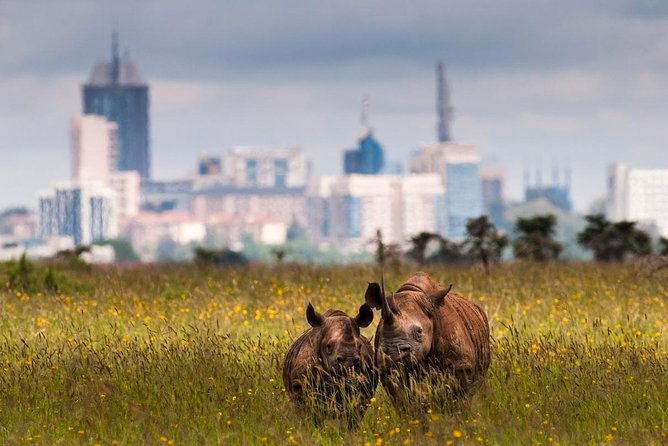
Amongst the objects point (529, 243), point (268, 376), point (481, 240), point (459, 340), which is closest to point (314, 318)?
point (459, 340)

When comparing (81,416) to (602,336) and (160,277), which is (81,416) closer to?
(602,336)

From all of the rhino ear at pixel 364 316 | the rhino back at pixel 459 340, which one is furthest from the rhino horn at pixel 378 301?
the rhino back at pixel 459 340

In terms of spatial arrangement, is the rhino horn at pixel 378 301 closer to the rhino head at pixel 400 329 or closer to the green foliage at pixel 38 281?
the rhino head at pixel 400 329

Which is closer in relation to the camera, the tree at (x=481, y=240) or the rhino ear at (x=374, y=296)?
the rhino ear at (x=374, y=296)

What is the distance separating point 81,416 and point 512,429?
3.35 meters

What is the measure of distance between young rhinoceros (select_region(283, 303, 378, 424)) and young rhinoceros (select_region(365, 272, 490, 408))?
0.13m

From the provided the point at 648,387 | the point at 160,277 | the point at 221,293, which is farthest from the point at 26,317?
the point at 648,387

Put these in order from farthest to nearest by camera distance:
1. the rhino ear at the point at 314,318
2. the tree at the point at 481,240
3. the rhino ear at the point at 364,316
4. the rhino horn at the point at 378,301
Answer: the tree at the point at 481,240, the rhino ear at the point at 314,318, the rhino ear at the point at 364,316, the rhino horn at the point at 378,301

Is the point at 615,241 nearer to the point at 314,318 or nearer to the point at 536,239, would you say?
the point at 536,239

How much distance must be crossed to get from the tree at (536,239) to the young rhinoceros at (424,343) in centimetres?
2098

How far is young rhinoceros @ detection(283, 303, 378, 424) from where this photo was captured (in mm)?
9203

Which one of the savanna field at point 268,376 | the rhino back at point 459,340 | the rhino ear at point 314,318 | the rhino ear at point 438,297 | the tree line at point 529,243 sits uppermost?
the rhino ear at point 438,297

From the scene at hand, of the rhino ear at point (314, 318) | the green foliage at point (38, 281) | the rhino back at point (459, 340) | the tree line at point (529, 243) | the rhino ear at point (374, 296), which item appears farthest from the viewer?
the tree line at point (529, 243)

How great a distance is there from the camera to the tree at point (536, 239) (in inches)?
1228
